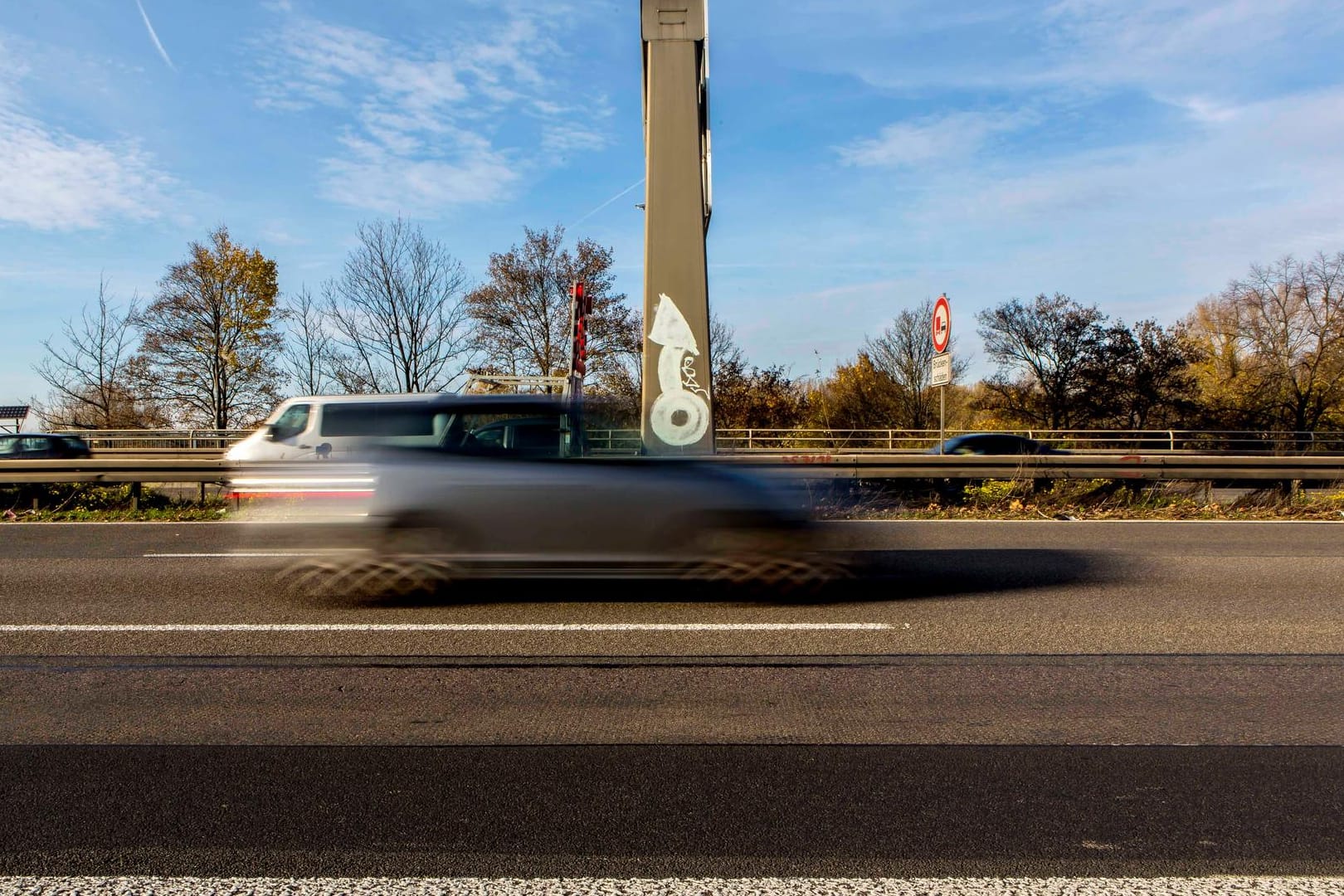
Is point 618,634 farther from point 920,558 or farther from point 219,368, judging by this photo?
point 219,368

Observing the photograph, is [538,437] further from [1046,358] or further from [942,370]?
[1046,358]

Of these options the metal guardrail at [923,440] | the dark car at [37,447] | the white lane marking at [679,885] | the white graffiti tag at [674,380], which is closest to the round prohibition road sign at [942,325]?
the white graffiti tag at [674,380]

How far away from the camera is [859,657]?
5.34 metres

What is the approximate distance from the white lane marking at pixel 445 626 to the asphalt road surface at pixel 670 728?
0.03 metres

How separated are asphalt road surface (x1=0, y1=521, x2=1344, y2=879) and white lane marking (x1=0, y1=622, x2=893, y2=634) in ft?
0.11

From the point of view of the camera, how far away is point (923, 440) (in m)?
35.5

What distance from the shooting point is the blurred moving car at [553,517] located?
6.62m

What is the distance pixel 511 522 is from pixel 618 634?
1.23m

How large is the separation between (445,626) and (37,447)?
22.4 m

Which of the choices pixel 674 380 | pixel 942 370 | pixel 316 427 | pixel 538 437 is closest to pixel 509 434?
pixel 538 437

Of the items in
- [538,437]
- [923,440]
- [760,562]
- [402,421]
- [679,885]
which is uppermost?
[402,421]

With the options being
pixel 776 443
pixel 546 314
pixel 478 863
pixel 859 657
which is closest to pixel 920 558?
pixel 859 657

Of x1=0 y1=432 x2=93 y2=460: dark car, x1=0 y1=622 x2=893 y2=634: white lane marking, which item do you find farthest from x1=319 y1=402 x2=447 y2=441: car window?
A: x1=0 y1=432 x2=93 y2=460: dark car

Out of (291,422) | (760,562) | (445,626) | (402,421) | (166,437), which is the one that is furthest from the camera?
(166,437)
